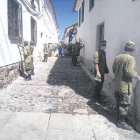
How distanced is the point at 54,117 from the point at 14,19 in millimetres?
4716

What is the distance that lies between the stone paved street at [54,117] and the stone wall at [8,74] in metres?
0.28

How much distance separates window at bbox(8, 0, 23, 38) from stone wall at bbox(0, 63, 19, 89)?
1.22 m

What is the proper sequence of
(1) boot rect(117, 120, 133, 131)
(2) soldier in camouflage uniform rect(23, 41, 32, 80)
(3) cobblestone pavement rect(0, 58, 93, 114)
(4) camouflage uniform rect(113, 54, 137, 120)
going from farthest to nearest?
(2) soldier in camouflage uniform rect(23, 41, 32, 80)
(3) cobblestone pavement rect(0, 58, 93, 114)
(1) boot rect(117, 120, 133, 131)
(4) camouflage uniform rect(113, 54, 137, 120)

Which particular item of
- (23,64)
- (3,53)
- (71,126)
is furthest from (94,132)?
(23,64)

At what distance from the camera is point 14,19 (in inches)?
261

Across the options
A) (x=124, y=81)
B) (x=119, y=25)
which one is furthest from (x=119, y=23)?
(x=124, y=81)

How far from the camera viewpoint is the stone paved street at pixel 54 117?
9.91 ft

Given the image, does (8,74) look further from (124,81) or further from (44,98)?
(124,81)

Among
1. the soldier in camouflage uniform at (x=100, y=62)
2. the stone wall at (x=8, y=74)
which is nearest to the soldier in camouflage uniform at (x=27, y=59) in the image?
the stone wall at (x=8, y=74)

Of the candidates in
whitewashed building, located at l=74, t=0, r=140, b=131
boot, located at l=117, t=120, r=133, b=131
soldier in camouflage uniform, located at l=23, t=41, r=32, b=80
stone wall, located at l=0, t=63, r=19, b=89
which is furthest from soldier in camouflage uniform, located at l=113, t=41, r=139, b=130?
soldier in camouflage uniform, located at l=23, t=41, r=32, b=80

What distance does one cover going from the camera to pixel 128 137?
307 cm

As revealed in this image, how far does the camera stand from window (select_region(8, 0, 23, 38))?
19.9 feet

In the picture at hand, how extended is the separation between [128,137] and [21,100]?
2952 mm

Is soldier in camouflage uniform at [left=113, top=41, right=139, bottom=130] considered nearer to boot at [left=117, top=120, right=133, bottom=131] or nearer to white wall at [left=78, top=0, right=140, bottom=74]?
boot at [left=117, top=120, right=133, bottom=131]
